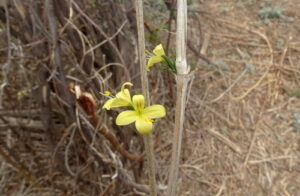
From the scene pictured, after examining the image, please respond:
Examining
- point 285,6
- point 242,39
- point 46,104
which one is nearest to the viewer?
point 46,104

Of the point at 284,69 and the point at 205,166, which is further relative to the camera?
the point at 284,69

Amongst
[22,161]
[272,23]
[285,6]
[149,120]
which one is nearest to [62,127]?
[22,161]

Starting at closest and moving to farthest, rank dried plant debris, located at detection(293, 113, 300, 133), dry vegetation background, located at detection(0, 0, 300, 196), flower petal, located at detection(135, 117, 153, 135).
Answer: flower petal, located at detection(135, 117, 153, 135), dry vegetation background, located at detection(0, 0, 300, 196), dried plant debris, located at detection(293, 113, 300, 133)

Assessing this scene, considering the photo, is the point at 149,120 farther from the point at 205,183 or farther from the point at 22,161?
the point at 205,183

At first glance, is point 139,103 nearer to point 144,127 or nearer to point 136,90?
point 144,127

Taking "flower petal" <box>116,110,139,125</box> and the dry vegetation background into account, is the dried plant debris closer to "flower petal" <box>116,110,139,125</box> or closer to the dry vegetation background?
the dry vegetation background

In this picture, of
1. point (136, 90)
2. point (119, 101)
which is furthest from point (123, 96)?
point (136, 90)

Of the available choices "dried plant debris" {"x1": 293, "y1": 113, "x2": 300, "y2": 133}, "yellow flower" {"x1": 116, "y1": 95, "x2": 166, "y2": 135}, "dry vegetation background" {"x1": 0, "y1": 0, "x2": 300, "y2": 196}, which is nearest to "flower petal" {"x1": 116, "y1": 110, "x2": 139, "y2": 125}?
"yellow flower" {"x1": 116, "y1": 95, "x2": 166, "y2": 135}

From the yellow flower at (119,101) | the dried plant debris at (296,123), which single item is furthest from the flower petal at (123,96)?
the dried plant debris at (296,123)
